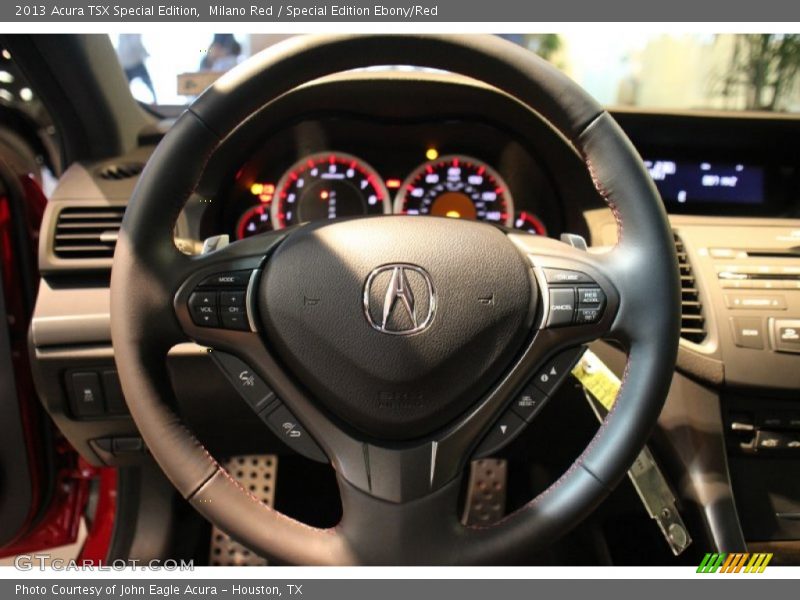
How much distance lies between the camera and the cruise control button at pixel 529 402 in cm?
88

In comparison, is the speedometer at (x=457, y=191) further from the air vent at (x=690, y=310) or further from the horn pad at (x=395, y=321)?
the horn pad at (x=395, y=321)

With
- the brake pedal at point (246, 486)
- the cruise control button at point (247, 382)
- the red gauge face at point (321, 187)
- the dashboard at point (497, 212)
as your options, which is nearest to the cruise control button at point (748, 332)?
the dashboard at point (497, 212)

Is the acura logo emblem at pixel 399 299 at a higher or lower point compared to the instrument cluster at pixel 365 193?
lower

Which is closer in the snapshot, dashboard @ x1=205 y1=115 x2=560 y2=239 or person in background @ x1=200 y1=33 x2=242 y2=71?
person in background @ x1=200 y1=33 x2=242 y2=71

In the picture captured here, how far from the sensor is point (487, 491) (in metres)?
1.52

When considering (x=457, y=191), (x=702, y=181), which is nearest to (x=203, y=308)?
(x=457, y=191)

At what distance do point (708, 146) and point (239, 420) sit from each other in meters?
1.08

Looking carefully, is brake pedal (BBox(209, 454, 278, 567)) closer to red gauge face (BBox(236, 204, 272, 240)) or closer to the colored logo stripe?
red gauge face (BBox(236, 204, 272, 240))

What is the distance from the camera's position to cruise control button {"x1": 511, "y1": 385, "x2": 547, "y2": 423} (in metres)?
0.88

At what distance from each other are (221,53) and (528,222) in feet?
2.23

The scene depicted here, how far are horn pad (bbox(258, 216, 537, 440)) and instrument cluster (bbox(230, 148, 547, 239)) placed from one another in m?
0.48

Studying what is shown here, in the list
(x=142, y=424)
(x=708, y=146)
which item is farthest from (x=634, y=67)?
(x=142, y=424)

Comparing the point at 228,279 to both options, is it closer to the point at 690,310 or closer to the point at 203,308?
the point at 203,308

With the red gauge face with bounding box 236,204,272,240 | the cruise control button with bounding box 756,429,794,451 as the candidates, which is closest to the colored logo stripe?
the cruise control button with bounding box 756,429,794,451
